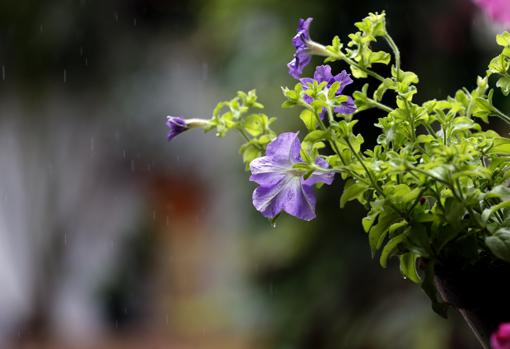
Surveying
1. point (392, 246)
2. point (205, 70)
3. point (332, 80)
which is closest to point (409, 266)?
point (392, 246)

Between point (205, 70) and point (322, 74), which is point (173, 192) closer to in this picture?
point (205, 70)

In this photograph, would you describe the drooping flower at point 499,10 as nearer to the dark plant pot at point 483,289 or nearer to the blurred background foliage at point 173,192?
the dark plant pot at point 483,289

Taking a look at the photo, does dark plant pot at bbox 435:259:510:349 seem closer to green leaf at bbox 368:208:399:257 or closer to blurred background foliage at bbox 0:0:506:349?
green leaf at bbox 368:208:399:257

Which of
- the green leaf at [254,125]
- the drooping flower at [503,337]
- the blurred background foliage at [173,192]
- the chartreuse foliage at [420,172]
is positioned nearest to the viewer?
the drooping flower at [503,337]

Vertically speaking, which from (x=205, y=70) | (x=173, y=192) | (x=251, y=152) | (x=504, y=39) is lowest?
(x=173, y=192)

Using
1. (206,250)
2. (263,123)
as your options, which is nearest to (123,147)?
(206,250)

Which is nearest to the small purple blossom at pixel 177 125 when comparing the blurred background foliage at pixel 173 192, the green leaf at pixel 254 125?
the green leaf at pixel 254 125

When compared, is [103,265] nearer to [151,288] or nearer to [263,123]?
[151,288]

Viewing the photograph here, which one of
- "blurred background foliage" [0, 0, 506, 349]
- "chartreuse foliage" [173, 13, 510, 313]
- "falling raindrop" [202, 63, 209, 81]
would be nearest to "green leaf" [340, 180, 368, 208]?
"chartreuse foliage" [173, 13, 510, 313]
